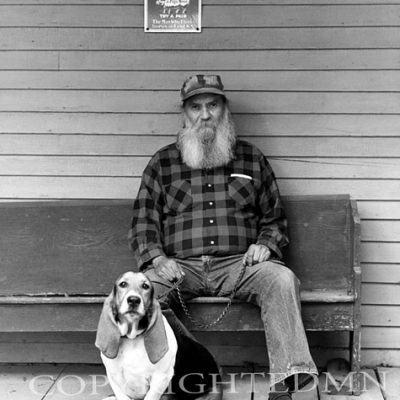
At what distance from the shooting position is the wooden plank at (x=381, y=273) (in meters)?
4.12

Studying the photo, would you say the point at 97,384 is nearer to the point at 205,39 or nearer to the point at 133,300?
the point at 133,300

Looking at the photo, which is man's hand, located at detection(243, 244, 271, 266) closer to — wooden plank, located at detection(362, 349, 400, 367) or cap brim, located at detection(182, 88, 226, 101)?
cap brim, located at detection(182, 88, 226, 101)

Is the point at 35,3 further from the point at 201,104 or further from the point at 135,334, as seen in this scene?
the point at 135,334

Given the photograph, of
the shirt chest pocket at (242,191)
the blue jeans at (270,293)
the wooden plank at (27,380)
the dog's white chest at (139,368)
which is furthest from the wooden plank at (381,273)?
the wooden plank at (27,380)

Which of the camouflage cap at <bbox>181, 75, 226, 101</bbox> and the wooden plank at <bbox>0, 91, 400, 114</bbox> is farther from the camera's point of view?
the wooden plank at <bbox>0, 91, 400, 114</bbox>

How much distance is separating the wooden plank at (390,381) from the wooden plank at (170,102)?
4.50ft

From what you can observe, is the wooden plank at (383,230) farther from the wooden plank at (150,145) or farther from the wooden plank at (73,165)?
the wooden plank at (73,165)

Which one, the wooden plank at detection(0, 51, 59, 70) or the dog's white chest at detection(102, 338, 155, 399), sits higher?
the wooden plank at detection(0, 51, 59, 70)

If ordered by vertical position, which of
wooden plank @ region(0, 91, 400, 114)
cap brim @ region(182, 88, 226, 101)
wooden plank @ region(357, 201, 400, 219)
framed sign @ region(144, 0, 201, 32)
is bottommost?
wooden plank @ region(357, 201, 400, 219)

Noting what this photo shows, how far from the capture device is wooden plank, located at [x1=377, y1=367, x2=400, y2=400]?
3.72 meters

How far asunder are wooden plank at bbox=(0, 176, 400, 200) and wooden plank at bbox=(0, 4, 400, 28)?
2.72 feet

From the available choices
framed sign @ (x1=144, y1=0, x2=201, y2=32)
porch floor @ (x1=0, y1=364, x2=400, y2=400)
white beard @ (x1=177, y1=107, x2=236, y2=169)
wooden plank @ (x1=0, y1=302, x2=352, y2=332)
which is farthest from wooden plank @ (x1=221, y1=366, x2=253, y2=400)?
framed sign @ (x1=144, y1=0, x2=201, y2=32)

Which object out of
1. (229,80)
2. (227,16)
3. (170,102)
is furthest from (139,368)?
(227,16)

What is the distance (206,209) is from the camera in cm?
384
